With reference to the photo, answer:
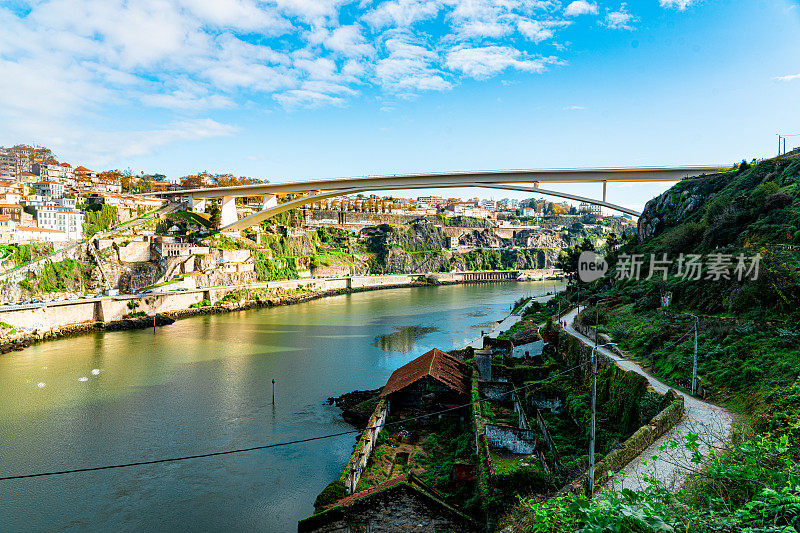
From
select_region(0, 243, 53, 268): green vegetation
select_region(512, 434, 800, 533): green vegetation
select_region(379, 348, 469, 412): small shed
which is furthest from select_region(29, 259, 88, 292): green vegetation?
select_region(512, 434, 800, 533): green vegetation

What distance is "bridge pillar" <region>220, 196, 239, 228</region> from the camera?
36856mm

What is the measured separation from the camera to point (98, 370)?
1521 cm

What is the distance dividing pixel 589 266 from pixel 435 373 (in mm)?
16055

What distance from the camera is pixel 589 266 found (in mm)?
22922

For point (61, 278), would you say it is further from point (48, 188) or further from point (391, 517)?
point (391, 517)

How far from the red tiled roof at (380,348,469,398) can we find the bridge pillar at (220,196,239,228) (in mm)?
29648

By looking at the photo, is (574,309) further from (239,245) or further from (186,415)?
(239,245)

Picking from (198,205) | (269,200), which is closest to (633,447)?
(269,200)

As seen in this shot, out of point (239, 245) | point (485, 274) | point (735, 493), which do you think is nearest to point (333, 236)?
point (239, 245)

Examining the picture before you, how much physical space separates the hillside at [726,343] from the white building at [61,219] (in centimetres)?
3178

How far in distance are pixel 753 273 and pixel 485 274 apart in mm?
46435

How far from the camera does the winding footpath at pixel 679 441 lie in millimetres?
4467

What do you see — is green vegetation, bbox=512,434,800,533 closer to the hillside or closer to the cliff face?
the hillside

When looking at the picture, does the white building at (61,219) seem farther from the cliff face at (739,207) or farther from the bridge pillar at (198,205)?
the cliff face at (739,207)
